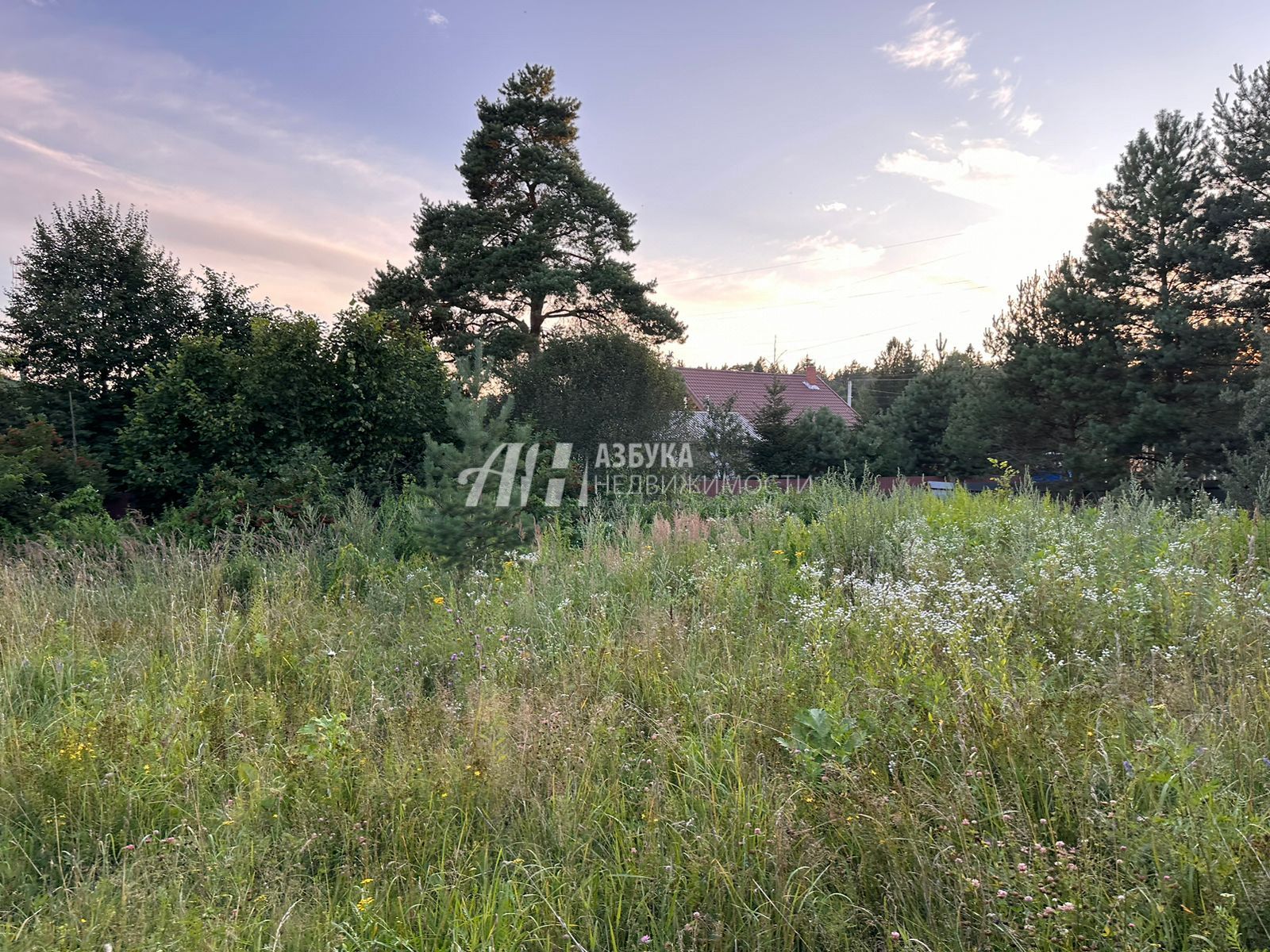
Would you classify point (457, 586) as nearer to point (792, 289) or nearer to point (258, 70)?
point (258, 70)

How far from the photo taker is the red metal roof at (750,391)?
2636cm

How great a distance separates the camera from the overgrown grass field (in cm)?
162

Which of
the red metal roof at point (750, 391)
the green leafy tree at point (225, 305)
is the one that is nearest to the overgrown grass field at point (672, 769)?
the green leafy tree at point (225, 305)

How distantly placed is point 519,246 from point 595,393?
577 centimetres

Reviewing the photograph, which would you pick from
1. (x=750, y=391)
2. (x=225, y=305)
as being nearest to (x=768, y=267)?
(x=750, y=391)

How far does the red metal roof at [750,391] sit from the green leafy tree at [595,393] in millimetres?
13771

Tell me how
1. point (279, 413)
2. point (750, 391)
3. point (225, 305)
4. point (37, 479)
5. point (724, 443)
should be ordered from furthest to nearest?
point (750, 391) < point (724, 443) < point (225, 305) < point (279, 413) < point (37, 479)

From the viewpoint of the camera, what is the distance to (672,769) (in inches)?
92.0

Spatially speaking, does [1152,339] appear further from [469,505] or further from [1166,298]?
[469,505]

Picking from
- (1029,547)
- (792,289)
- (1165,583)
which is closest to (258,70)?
(1029,547)

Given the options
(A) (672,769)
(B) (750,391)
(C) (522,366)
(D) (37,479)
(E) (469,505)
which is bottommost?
(A) (672,769)

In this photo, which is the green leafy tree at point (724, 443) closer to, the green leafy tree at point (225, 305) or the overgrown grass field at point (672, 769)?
the green leafy tree at point (225, 305)

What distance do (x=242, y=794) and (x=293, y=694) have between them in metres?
1.00

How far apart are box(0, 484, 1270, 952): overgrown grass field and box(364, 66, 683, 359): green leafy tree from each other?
38.7 ft
